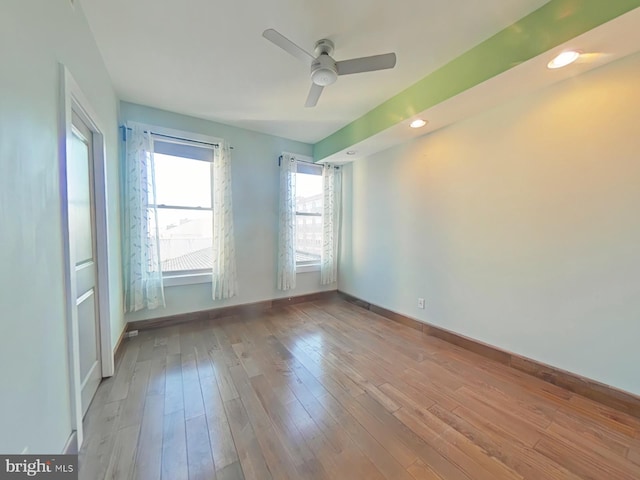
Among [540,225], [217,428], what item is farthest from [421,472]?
[540,225]

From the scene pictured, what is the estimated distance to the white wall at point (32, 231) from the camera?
2.82ft

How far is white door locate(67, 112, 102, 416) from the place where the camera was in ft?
5.39

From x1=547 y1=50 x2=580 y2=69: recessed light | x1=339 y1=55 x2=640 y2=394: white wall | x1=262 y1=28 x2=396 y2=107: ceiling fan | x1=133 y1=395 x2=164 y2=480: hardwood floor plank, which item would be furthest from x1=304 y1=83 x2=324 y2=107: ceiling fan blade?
x1=133 y1=395 x2=164 y2=480: hardwood floor plank

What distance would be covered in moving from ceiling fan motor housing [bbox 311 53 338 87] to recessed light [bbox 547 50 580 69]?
1498 mm

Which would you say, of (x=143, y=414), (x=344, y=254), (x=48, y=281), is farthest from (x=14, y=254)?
(x=344, y=254)

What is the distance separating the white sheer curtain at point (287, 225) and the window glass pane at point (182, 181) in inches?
41.5

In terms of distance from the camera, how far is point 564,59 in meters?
1.64

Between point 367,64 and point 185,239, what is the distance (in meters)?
2.88

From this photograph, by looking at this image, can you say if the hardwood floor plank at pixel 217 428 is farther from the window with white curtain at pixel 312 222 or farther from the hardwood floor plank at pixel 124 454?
the window with white curtain at pixel 312 222

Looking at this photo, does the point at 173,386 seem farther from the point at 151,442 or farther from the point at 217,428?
the point at 217,428

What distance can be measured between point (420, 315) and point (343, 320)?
3.33ft

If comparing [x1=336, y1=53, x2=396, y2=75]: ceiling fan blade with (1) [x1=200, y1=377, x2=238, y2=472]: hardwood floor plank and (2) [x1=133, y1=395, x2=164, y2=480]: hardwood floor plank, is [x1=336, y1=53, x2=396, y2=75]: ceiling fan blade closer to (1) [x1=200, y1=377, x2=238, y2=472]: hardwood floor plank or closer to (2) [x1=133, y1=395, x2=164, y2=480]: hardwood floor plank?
(1) [x1=200, y1=377, x2=238, y2=472]: hardwood floor plank

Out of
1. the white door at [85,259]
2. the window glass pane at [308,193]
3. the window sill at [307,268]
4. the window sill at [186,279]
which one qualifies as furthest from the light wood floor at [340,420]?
the window glass pane at [308,193]

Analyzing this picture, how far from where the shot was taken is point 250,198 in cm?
362
